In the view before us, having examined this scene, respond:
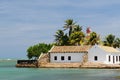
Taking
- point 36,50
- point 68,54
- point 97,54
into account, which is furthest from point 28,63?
point 36,50

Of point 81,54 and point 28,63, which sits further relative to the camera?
point 28,63

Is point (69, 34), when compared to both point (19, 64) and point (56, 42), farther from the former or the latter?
point (19, 64)

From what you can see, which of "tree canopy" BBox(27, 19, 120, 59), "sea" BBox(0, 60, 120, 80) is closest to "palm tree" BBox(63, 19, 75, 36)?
"tree canopy" BBox(27, 19, 120, 59)

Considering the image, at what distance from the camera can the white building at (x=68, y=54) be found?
7325 cm

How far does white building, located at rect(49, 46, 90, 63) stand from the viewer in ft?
240

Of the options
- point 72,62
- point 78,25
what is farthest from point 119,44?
point 72,62

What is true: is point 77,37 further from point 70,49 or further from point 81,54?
point 81,54

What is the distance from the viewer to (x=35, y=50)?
95250 mm

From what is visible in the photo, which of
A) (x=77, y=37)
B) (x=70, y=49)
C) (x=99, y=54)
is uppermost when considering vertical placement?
(x=77, y=37)

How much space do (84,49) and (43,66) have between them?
8520 mm

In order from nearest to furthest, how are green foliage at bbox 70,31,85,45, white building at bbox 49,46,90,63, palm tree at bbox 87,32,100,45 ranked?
white building at bbox 49,46,90,63
palm tree at bbox 87,32,100,45
green foliage at bbox 70,31,85,45

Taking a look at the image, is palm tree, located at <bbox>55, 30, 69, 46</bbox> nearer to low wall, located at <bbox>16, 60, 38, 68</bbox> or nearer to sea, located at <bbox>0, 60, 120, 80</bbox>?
low wall, located at <bbox>16, 60, 38, 68</bbox>

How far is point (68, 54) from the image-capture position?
73750mm

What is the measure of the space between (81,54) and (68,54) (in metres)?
2.51
